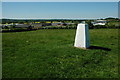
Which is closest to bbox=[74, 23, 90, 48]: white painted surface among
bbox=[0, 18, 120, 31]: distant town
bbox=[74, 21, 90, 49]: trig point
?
bbox=[74, 21, 90, 49]: trig point

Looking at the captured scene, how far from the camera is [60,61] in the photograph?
12102 millimetres

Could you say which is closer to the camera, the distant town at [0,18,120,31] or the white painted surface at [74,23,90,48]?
the white painted surface at [74,23,90,48]

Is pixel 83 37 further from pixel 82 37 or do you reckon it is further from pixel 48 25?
pixel 48 25

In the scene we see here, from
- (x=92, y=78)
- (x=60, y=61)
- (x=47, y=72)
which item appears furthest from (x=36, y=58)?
(x=92, y=78)

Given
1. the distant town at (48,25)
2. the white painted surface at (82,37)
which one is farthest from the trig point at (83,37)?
the distant town at (48,25)

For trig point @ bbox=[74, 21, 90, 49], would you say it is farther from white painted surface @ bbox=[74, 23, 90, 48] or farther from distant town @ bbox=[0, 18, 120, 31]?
distant town @ bbox=[0, 18, 120, 31]

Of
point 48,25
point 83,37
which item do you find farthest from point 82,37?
point 48,25

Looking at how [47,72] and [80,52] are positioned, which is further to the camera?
[80,52]

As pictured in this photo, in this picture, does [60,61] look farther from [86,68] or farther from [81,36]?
[81,36]

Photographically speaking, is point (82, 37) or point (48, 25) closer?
point (82, 37)

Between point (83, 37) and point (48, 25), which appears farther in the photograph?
point (48, 25)

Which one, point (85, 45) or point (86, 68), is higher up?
point (85, 45)

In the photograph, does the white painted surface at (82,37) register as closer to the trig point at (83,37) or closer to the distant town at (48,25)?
the trig point at (83,37)

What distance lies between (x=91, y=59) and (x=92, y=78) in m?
4.02
